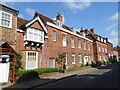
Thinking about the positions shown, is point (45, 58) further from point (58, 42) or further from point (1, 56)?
point (1, 56)

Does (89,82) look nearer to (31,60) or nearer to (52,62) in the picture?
(31,60)

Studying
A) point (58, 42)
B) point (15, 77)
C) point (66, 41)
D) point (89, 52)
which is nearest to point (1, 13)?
point (15, 77)

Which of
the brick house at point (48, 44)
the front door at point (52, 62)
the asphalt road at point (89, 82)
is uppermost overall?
the brick house at point (48, 44)

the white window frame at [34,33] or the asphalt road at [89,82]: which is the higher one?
the white window frame at [34,33]

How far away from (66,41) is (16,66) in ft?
40.0

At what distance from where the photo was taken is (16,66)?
10828 millimetres

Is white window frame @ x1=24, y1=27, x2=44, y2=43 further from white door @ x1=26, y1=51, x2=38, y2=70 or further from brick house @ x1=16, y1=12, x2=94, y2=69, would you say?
white door @ x1=26, y1=51, x2=38, y2=70

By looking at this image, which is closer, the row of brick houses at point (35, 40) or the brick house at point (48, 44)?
the row of brick houses at point (35, 40)

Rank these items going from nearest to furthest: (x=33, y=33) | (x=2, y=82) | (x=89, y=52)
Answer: (x=2, y=82) → (x=33, y=33) → (x=89, y=52)

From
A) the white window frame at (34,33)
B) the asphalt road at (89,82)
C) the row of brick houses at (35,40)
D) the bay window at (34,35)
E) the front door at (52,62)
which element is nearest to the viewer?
the asphalt road at (89,82)

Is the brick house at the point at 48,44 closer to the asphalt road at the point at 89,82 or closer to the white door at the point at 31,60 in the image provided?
the white door at the point at 31,60

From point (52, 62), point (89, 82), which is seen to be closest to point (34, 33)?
point (52, 62)

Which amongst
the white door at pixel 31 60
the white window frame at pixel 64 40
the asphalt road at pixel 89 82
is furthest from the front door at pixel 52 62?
the asphalt road at pixel 89 82

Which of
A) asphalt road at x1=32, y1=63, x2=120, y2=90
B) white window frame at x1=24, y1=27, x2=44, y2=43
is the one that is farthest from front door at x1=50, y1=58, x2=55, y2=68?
asphalt road at x1=32, y1=63, x2=120, y2=90
